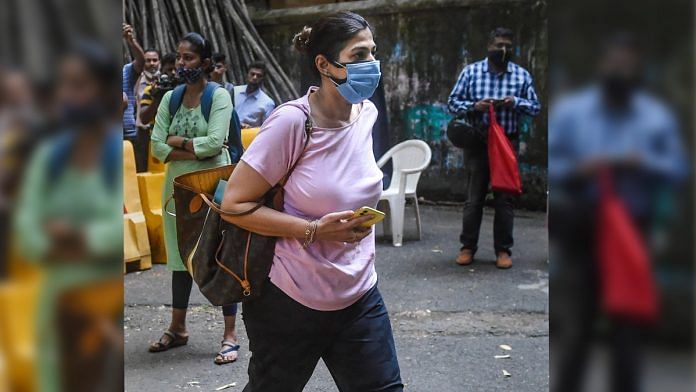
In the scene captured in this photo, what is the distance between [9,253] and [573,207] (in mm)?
453

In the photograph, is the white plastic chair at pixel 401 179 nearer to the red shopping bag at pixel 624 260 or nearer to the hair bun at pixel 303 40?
the hair bun at pixel 303 40

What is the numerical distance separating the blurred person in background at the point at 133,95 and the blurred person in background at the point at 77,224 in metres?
6.54

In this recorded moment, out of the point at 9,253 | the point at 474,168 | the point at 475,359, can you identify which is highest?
the point at 9,253

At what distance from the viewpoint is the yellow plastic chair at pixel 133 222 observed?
21.5 feet

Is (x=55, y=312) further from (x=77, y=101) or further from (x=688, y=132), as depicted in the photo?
(x=688, y=132)

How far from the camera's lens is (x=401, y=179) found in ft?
25.7

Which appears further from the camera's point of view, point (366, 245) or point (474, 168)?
point (474, 168)

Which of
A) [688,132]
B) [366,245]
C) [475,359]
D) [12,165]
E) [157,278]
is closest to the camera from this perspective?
[688,132]

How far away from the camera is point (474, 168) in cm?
657

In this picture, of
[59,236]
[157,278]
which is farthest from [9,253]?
[157,278]

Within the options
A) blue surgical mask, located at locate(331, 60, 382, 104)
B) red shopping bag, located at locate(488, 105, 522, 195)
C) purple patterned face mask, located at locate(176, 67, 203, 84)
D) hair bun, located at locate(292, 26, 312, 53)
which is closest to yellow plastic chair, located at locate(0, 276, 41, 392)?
blue surgical mask, located at locate(331, 60, 382, 104)

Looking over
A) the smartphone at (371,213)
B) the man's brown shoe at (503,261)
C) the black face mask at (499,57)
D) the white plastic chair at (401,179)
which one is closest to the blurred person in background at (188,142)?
the smartphone at (371,213)

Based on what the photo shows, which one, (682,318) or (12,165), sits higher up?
(12,165)

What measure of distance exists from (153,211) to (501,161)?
3.00 meters
